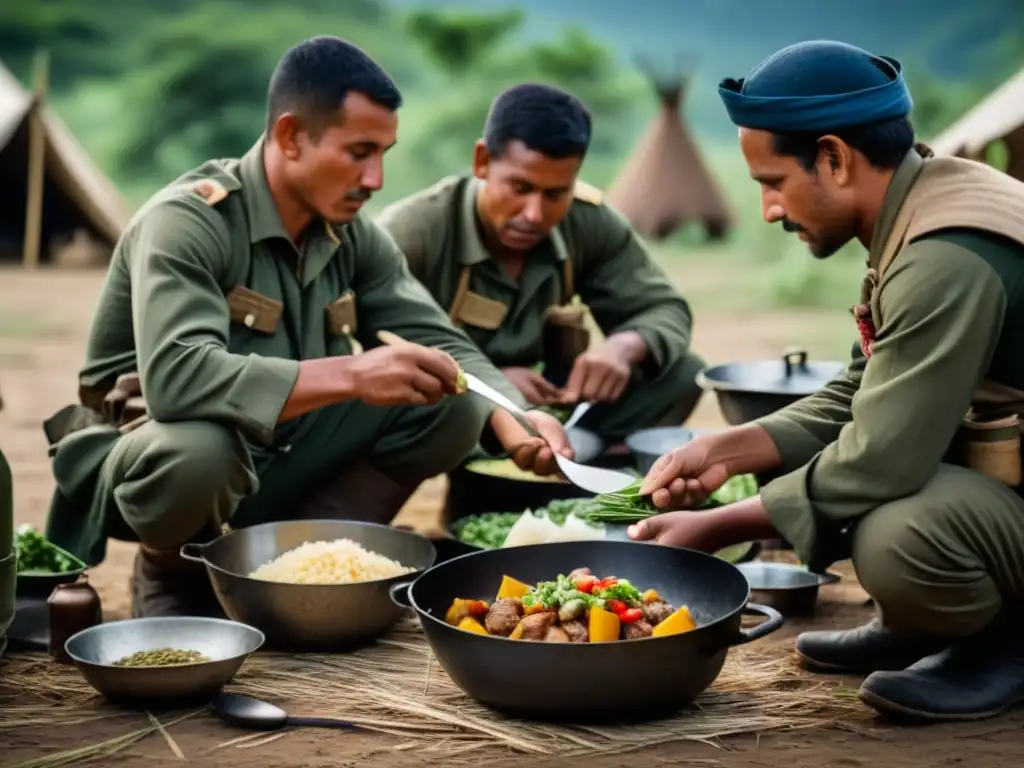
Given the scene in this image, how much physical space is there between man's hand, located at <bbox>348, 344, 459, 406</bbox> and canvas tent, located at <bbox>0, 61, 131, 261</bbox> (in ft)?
34.9

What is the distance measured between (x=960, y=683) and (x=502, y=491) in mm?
2028

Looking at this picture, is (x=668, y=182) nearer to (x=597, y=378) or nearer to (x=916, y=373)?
(x=597, y=378)

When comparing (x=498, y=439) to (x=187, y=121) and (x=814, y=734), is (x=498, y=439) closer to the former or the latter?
(x=814, y=734)

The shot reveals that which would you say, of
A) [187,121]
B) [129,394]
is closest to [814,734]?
[129,394]

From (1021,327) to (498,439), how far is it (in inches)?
80.9

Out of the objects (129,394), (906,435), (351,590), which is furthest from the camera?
(129,394)

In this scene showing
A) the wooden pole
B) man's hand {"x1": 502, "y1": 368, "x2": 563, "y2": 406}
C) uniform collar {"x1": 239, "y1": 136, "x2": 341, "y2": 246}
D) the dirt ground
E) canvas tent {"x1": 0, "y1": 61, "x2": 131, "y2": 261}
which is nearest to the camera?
the dirt ground

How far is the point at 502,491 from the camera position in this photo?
534 cm

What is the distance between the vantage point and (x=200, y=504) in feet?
14.3

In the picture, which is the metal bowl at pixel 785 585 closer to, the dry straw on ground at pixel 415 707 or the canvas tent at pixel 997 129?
the dry straw on ground at pixel 415 707

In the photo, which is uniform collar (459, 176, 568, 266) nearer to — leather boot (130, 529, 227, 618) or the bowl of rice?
the bowl of rice

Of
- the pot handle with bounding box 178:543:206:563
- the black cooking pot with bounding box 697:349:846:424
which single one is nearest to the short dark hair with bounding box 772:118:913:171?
the black cooking pot with bounding box 697:349:846:424

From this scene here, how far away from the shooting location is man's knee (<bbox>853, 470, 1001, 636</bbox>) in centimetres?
355

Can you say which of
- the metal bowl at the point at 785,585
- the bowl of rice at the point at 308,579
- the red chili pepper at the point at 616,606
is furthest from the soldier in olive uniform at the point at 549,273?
the red chili pepper at the point at 616,606
